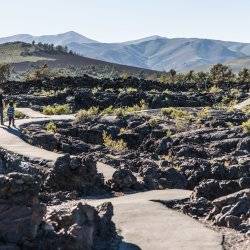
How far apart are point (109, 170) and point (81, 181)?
3.87 metres

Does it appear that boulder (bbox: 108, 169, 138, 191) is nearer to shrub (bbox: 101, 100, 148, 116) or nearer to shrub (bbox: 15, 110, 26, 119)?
shrub (bbox: 101, 100, 148, 116)

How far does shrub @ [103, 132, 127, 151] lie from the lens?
1528 inches

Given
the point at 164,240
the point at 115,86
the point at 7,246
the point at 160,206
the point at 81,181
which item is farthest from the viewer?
the point at 115,86

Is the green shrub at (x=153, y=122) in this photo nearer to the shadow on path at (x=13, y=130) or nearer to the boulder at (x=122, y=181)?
the shadow on path at (x=13, y=130)

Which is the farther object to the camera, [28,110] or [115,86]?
[115,86]

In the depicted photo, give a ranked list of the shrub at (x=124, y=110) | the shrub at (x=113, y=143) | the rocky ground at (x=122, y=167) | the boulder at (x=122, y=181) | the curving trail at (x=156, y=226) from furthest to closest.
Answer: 1. the shrub at (x=124, y=110)
2. the shrub at (x=113, y=143)
3. the boulder at (x=122, y=181)
4. the curving trail at (x=156, y=226)
5. the rocky ground at (x=122, y=167)

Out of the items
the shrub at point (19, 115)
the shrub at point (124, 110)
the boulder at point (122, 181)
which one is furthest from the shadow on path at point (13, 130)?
the boulder at point (122, 181)

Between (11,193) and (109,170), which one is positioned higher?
(11,193)

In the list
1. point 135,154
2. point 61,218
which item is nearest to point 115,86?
point 135,154

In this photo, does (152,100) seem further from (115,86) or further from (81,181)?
(81,181)

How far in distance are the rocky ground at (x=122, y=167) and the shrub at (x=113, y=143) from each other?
70 millimetres

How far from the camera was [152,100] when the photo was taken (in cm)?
6269

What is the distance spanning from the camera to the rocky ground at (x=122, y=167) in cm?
1600

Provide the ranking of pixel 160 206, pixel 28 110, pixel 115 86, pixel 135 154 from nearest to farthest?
pixel 160 206 < pixel 135 154 < pixel 28 110 < pixel 115 86
